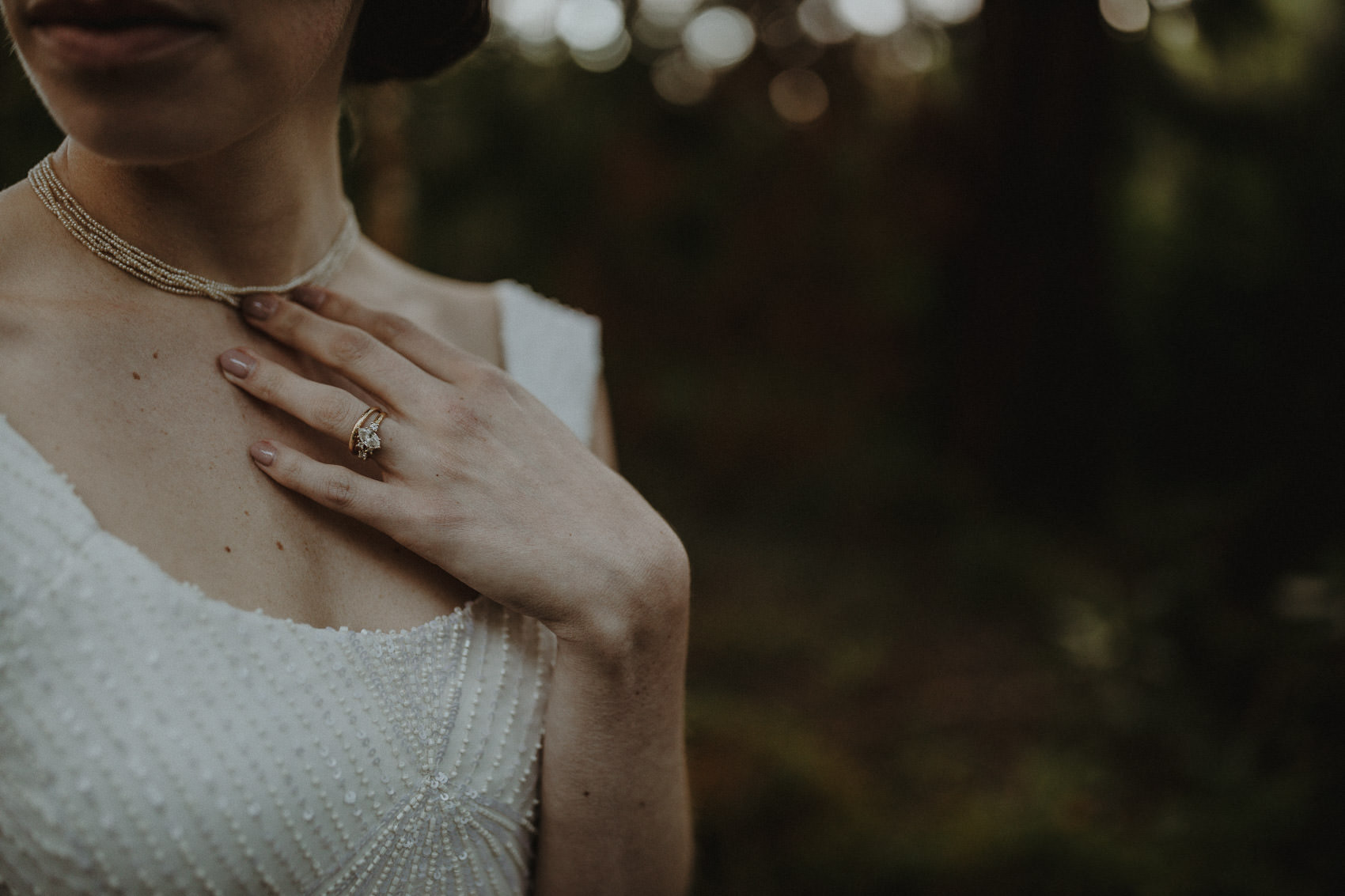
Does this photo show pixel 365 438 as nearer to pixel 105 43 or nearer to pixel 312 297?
pixel 312 297

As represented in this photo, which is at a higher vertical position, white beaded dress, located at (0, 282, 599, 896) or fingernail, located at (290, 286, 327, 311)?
A: fingernail, located at (290, 286, 327, 311)

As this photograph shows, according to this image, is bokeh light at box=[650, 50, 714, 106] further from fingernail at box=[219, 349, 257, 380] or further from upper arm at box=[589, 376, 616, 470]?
fingernail at box=[219, 349, 257, 380]

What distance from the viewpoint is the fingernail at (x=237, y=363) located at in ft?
3.60

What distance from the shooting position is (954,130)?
7527 millimetres

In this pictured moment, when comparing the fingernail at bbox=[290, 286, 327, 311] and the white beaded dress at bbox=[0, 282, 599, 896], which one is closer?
the white beaded dress at bbox=[0, 282, 599, 896]

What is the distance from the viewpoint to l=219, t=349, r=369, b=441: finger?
1.10 metres

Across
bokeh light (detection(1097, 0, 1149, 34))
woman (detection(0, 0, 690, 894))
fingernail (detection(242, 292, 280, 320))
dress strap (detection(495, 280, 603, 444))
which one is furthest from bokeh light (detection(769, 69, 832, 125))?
fingernail (detection(242, 292, 280, 320))

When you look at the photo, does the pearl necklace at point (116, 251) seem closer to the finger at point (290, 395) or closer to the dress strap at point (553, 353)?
the finger at point (290, 395)

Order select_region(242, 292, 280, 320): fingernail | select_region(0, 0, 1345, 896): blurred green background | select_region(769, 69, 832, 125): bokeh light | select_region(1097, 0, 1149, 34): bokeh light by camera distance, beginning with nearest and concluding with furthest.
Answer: select_region(242, 292, 280, 320): fingernail < select_region(0, 0, 1345, 896): blurred green background < select_region(1097, 0, 1149, 34): bokeh light < select_region(769, 69, 832, 125): bokeh light

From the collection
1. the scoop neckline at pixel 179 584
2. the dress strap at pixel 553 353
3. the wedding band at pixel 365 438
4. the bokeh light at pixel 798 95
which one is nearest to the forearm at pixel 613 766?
the scoop neckline at pixel 179 584

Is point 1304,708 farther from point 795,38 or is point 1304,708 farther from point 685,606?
point 795,38

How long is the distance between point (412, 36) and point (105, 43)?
63 centimetres

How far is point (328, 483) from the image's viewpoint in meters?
1.07

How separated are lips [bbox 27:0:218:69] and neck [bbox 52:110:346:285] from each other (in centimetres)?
19
